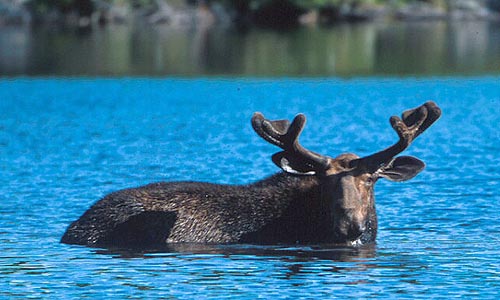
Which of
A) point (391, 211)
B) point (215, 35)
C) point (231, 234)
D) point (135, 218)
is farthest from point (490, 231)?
point (215, 35)

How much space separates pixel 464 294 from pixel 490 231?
354 cm

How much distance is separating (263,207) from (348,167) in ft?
3.28

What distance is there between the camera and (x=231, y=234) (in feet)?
45.9

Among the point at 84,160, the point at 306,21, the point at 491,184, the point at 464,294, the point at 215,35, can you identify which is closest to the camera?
the point at 464,294

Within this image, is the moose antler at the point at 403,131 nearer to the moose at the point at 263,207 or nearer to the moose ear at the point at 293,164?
the moose at the point at 263,207

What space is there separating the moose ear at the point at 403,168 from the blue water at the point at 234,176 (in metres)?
0.78

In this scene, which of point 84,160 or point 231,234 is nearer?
point 231,234

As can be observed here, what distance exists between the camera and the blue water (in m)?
12.4

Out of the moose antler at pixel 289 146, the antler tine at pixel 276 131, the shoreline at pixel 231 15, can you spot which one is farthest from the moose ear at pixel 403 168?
→ the shoreline at pixel 231 15

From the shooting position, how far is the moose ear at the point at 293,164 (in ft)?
44.6

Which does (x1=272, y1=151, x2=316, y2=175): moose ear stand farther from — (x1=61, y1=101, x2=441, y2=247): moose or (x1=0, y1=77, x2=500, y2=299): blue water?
(x1=0, y1=77, x2=500, y2=299): blue water

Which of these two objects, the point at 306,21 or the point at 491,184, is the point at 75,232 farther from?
the point at 306,21

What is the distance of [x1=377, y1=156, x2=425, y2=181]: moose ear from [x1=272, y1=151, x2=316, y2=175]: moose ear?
75cm

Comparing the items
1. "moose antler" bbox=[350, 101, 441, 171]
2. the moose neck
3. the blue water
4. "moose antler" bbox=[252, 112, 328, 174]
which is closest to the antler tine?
"moose antler" bbox=[252, 112, 328, 174]
